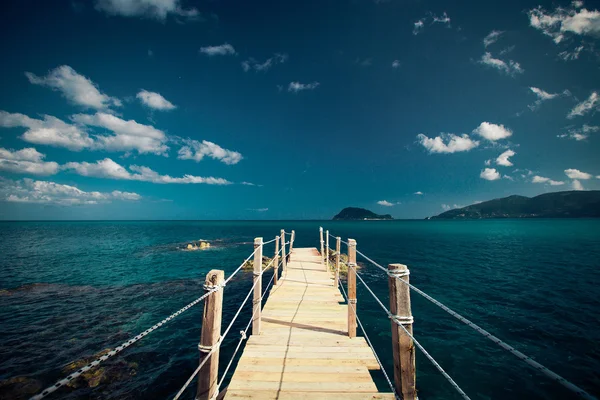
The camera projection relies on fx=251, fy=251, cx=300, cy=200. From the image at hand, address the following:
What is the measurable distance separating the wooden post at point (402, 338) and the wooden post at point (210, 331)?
87.5 inches

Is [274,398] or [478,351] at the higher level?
[274,398]

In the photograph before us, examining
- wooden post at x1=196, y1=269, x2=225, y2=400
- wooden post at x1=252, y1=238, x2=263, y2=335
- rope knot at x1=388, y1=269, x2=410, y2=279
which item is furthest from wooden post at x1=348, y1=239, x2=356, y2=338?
wooden post at x1=196, y1=269, x2=225, y2=400

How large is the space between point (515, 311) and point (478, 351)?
5.82m

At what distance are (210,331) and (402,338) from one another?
2.47 metres

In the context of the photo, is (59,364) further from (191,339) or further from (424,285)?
(424,285)

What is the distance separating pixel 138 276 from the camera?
21.4 meters

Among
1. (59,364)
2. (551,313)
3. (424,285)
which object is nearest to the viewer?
(59,364)

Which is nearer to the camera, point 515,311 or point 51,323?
point 51,323

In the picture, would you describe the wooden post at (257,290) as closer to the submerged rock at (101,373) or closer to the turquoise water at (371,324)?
the turquoise water at (371,324)

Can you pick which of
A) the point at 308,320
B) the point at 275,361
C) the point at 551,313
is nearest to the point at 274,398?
the point at 275,361

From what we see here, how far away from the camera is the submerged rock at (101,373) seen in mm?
7566

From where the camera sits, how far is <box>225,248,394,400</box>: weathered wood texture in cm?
408

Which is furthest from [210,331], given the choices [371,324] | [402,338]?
[371,324]

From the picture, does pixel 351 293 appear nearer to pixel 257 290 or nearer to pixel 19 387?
pixel 257 290
